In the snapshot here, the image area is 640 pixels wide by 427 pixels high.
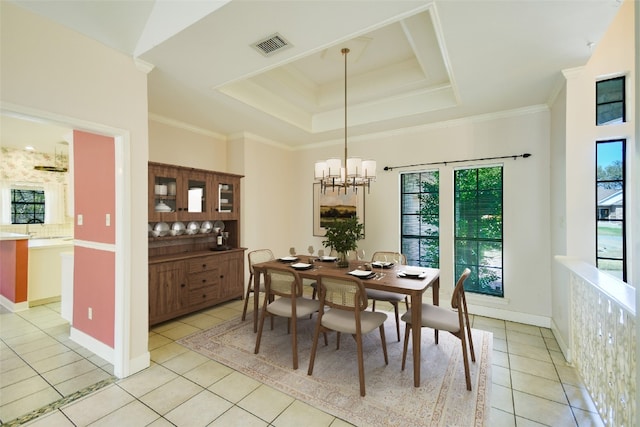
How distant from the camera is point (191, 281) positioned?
385cm

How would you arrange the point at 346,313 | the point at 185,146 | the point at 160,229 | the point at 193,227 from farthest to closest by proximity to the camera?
the point at 185,146 < the point at 193,227 < the point at 160,229 < the point at 346,313

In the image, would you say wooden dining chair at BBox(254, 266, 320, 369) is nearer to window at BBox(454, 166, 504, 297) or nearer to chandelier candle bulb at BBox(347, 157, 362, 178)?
chandelier candle bulb at BBox(347, 157, 362, 178)

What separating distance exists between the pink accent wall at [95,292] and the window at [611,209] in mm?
4629

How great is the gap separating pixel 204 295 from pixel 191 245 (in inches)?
33.2

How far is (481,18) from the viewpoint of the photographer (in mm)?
2041

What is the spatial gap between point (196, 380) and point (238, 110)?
3.19 meters

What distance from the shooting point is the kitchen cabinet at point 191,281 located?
3465 millimetres

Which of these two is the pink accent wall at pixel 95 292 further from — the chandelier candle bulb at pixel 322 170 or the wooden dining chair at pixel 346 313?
the chandelier candle bulb at pixel 322 170

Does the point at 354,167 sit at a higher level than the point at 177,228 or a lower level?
higher

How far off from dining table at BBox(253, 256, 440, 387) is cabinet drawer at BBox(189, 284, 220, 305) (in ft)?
3.42

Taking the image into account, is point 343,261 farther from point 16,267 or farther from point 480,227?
point 16,267

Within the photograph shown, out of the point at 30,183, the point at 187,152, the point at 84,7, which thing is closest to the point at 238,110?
the point at 187,152

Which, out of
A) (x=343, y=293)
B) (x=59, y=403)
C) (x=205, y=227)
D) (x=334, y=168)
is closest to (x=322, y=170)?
(x=334, y=168)

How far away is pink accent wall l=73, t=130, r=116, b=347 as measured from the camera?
2652mm
